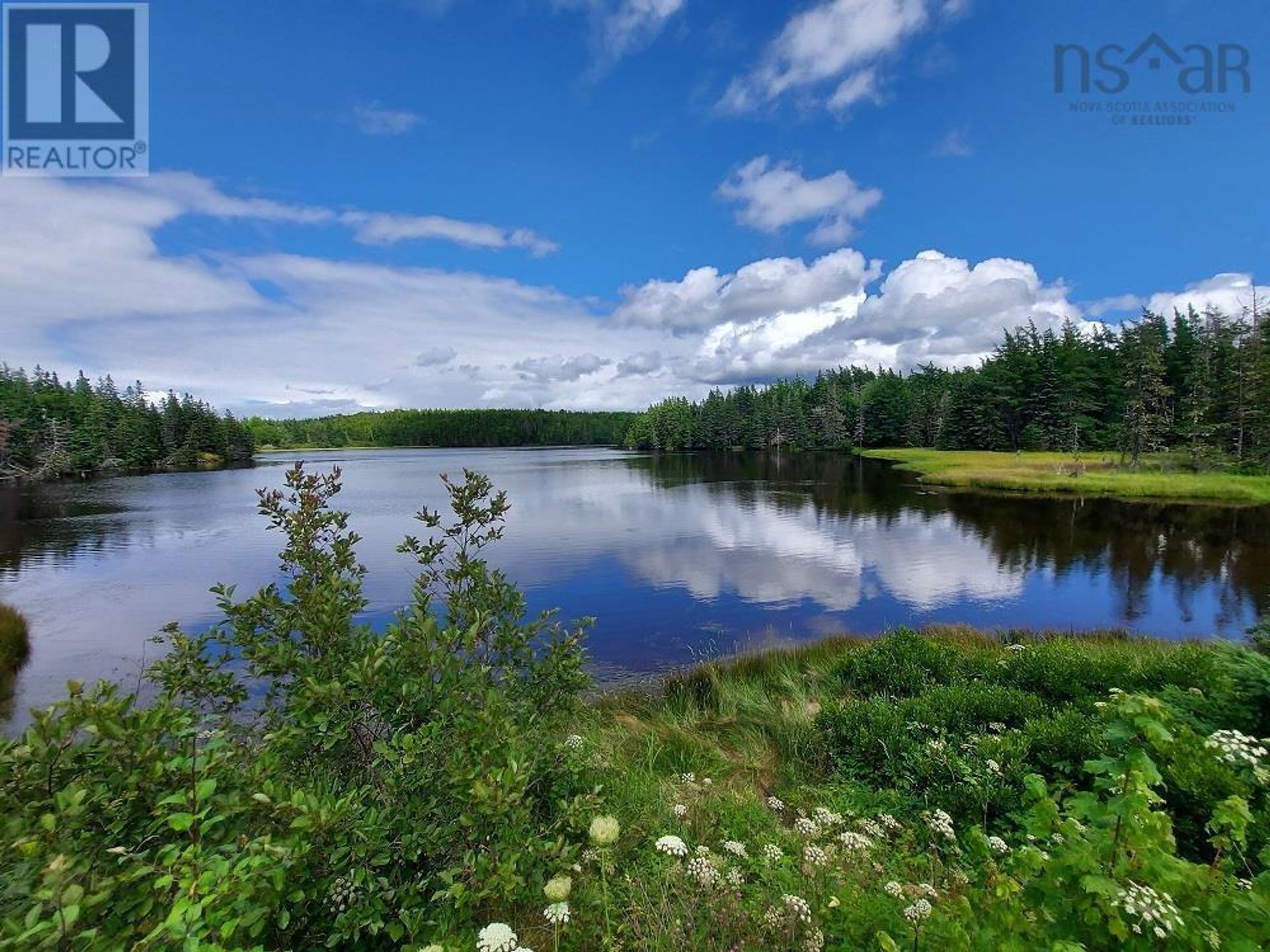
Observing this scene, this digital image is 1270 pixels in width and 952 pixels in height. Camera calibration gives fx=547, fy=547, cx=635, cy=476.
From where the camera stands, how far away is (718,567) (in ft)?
83.2

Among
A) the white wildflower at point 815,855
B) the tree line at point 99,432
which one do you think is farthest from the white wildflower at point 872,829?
the tree line at point 99,432

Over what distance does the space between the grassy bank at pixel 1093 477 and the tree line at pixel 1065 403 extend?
2909 millimetres

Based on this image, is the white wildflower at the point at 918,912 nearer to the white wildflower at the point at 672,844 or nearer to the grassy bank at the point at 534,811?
the grassy bank at the point at 534,811

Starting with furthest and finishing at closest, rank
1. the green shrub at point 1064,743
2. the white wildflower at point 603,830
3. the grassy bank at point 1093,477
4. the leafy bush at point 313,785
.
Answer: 1. the grassy bank at point 1093,477
2. the green shrub at point 1064,743
3. the white wildflower at point 603,830
4. the leafy bush at point 313,785

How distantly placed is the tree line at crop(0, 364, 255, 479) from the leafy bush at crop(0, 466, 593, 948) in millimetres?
101543

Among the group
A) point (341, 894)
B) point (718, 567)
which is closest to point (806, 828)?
point (341, 894)

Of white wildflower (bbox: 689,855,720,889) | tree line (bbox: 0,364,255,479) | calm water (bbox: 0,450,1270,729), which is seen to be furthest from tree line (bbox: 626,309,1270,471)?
tree line (bbox: 0,364,255,479)

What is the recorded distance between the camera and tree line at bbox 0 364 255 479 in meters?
79.2

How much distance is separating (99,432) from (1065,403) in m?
152

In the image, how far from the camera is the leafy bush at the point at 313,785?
7.71 feet

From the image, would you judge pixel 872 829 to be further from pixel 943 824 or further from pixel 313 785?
pixel 313 785

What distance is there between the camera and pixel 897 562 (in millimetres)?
25938

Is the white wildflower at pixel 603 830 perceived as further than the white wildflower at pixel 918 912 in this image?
Yes

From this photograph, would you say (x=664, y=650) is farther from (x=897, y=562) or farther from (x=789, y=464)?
(x=789, y=464)
